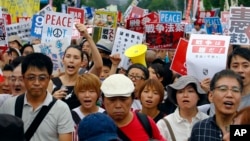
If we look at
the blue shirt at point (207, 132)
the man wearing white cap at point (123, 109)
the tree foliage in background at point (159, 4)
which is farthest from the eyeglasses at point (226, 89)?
the tree foliage in background at point (159, 4)

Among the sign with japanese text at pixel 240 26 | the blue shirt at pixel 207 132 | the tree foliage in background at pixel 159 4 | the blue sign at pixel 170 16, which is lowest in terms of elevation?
the tree foliage in background at pixel 159 4

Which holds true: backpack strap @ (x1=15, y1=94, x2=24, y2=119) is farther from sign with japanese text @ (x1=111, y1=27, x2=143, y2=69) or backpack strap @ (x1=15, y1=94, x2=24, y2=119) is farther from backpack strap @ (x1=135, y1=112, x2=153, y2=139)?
sign with japanese text @ (x1=111, y1=27, x2=143, y2=69)

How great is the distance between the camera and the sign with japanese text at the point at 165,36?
10055 mm

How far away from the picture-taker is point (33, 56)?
17.0 feet

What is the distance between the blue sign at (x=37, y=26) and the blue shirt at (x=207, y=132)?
754 cm

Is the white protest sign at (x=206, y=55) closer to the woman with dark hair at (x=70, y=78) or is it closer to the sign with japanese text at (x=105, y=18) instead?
the woman with dark hair at (x=70, y=78)

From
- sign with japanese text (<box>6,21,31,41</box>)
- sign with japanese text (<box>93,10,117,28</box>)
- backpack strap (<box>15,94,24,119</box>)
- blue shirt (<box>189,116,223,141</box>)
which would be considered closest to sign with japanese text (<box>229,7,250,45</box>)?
blue shirt (<box>189,116,223,141</box>)

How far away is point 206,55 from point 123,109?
206 cm

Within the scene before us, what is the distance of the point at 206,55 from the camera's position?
659 centimetres

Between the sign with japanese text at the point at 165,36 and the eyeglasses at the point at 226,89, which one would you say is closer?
the eyeglasses at the point at 226,89

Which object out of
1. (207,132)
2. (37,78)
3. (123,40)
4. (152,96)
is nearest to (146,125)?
(207,132)

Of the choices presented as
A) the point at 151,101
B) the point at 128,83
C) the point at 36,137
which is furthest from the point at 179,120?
the point at 36,137

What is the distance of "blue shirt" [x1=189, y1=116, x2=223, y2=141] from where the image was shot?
183 inches

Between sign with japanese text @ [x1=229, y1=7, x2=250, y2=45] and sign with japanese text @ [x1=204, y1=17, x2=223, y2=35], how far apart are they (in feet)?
16.8
